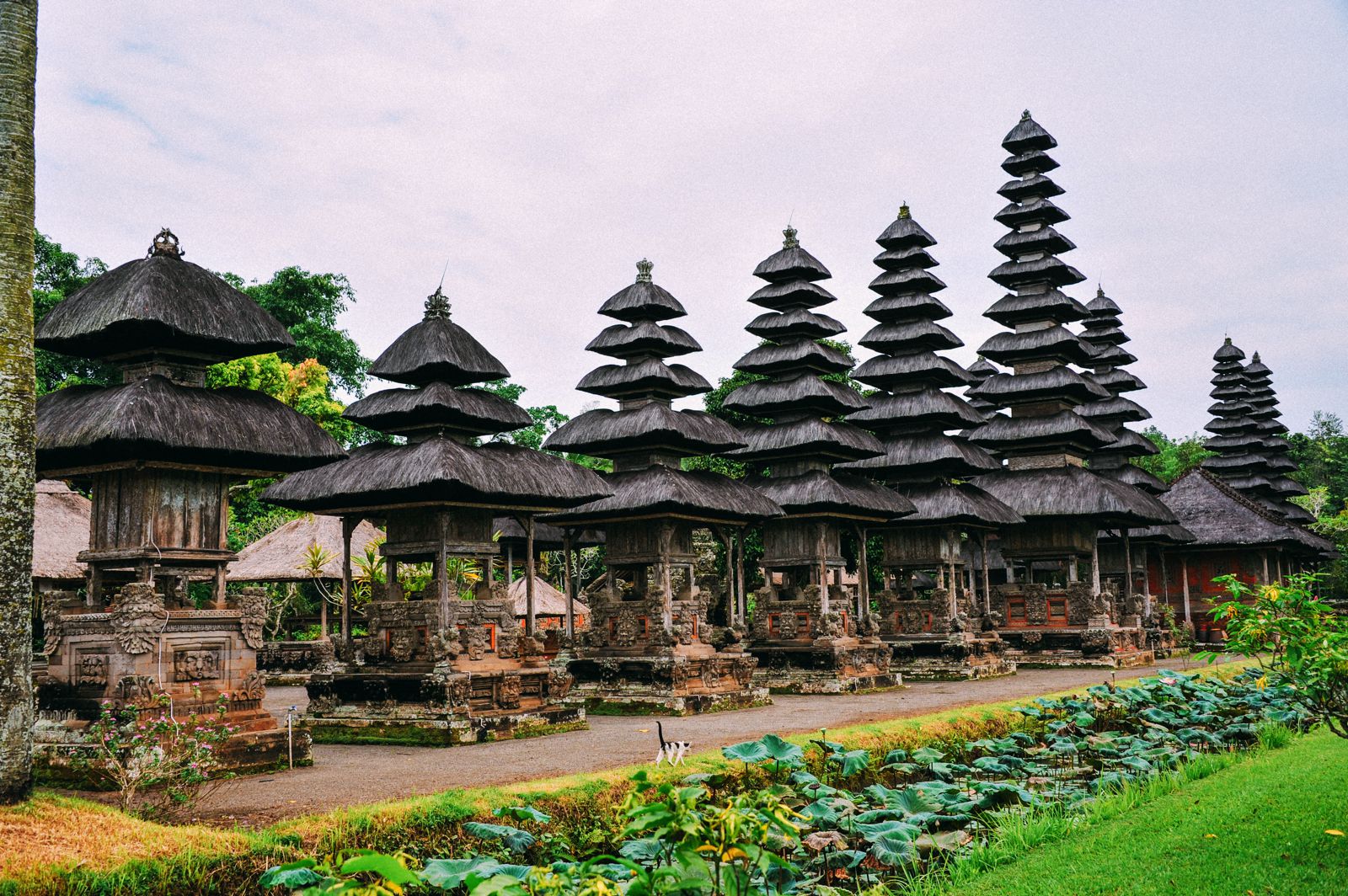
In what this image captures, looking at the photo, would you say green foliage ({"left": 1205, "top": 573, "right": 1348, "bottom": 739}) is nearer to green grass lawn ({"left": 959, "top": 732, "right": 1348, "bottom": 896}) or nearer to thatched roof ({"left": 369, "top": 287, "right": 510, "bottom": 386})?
green grass lawn ({"left": 959, "top": 732, "right": 1348, "bottom": 896})

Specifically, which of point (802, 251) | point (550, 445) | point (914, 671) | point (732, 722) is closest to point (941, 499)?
point (914, 671)

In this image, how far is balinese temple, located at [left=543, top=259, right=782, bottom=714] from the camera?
21578 mm

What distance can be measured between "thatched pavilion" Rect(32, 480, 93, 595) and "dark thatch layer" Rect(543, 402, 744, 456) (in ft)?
39.3

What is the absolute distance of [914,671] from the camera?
2923 centimetres

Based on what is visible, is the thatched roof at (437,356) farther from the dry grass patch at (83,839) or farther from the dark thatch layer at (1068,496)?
the dark thatch layer at (1068,496)

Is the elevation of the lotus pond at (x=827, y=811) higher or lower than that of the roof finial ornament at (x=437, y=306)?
lower

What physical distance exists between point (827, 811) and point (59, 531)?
25.2 meters

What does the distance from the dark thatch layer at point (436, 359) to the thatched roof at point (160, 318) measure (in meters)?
4.08

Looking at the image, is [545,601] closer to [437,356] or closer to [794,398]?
[794,398]

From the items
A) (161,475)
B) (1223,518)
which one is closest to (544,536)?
(161,475)

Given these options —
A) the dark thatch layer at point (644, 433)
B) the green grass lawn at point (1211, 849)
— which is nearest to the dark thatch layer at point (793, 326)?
the dark thatch layer at point (644, 433)

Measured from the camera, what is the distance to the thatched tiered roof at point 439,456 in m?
17.7

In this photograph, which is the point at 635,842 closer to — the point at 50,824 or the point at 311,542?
the point at 50,824

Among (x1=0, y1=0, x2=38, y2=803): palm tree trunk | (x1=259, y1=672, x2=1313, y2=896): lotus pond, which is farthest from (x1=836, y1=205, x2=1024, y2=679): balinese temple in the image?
(x1=0, y1=0, x2=38, y2=803): palm tree trunk
